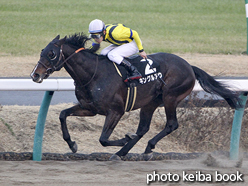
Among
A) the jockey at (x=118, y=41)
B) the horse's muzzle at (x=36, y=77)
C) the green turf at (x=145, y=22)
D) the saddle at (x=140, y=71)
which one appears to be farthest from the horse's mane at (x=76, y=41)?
the green turf at (x=145, y=22)

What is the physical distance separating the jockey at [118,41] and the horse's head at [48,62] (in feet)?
1.47

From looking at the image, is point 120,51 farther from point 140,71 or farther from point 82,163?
point 82,163

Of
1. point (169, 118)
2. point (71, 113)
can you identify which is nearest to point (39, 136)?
point (71, 113)

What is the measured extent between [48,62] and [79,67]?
1.37 ft

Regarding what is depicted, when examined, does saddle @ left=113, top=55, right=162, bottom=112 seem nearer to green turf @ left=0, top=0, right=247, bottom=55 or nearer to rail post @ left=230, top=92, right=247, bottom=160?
rail post @ left=230, top=92, right=247, bottom=160

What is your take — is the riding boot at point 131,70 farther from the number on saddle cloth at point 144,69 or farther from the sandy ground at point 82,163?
the sandy ground at point 82,163

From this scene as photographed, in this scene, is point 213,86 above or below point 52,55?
below

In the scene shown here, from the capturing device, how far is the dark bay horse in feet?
15.9

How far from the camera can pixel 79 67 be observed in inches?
196

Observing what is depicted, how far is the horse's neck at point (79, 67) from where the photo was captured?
16.2ft

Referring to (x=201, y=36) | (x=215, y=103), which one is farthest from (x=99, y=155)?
(x=201, y=36)

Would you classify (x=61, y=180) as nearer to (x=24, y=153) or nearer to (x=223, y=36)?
(x=24, y=153)

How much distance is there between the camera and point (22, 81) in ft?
16.0

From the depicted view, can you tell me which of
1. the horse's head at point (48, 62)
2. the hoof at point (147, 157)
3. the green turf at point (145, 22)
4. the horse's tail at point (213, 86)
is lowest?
the green turf at point (145, 22)
